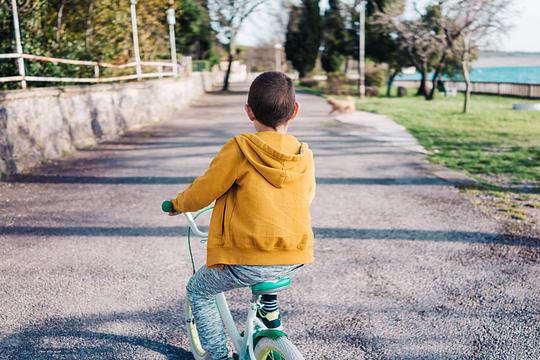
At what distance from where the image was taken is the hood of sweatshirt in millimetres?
2254

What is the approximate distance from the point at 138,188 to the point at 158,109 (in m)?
11.1

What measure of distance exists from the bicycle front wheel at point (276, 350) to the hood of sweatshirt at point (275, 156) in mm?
642

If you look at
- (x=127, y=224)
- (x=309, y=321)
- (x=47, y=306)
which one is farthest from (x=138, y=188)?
(x=309, y=321)

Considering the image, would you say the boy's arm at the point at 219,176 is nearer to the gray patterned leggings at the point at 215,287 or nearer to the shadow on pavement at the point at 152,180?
the gray patterned leggings at the point at 215,287

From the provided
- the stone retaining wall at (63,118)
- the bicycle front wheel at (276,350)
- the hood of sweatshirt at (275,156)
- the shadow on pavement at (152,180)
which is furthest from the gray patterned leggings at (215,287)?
the stone retaining wall at (63,118)

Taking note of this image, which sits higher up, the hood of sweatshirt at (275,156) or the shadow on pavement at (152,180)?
the hood of sweatshirt at (275,156)

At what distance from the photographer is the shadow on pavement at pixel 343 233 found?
536cm

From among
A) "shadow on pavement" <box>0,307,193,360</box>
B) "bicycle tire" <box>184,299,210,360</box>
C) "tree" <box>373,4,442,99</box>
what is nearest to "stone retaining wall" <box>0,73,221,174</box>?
"shadow on pavement" <box>0,307,193,360</box>

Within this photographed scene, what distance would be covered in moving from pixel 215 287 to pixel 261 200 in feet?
1.74

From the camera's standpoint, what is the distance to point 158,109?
18.4 metres

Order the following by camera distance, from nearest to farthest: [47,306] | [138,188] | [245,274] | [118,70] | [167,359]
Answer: [245,274] < [167,359] < [47,306] < [138,188] < [118,70]

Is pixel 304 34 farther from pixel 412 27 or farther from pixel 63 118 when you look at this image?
pixel 63 118

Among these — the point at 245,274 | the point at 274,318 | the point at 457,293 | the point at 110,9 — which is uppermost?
the point at 110,9

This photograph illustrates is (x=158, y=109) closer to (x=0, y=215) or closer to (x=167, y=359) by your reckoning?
(x=0, y=215)
